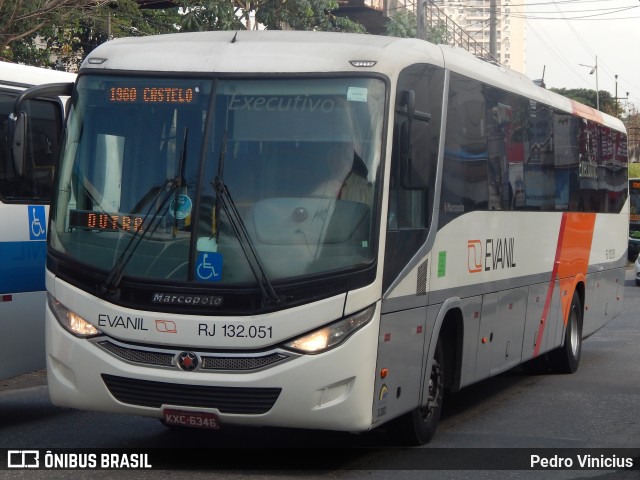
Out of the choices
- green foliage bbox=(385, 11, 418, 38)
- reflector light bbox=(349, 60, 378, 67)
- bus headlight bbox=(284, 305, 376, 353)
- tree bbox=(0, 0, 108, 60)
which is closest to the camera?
bus headlight bbox=(284, 305, 376, 353)

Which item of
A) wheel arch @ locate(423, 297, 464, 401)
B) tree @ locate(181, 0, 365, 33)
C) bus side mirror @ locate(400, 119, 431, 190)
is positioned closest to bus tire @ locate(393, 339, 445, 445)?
wheel arch @ locate(423, 297, 464, 401)

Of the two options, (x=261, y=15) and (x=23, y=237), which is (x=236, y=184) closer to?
(x=23, y=237)

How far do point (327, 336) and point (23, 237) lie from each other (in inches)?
139

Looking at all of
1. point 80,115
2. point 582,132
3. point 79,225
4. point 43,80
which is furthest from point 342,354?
point 582,132

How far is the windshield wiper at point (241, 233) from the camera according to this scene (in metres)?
7.48

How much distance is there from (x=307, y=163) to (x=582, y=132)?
7807 mm

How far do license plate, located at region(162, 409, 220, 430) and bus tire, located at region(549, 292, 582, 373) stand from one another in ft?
24.1

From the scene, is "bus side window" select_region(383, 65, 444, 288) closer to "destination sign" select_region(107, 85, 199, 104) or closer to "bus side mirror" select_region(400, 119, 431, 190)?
"bus side mirror" select_region(400, 119, 431, 190)

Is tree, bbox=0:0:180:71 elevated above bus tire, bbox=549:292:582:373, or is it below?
above

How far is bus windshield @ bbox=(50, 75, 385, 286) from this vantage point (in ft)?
24.9

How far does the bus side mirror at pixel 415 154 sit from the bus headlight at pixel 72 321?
238 centimetres

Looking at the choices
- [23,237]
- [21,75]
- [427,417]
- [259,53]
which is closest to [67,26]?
[21,75]

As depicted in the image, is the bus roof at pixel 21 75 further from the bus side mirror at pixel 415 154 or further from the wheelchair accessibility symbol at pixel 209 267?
the bus side mirror at pixel 415 154

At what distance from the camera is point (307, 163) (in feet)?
25.4
